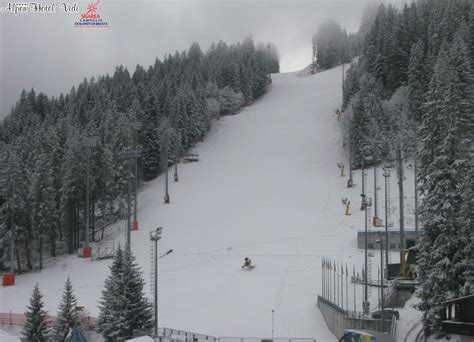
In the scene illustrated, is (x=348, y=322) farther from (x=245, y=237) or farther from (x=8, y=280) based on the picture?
(x=8, y=280)

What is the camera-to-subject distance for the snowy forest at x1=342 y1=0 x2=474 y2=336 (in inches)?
983

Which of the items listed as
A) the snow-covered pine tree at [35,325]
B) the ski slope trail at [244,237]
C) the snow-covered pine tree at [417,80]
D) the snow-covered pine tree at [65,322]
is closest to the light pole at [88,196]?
the ski slope trail at [244,237]

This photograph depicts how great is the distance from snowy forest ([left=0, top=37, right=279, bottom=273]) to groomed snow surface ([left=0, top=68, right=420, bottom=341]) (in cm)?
386

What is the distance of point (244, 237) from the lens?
5072 cm

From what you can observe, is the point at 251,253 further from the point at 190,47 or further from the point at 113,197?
the point at 190,47

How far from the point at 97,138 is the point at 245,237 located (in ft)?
71.5

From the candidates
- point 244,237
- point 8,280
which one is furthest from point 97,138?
point 244,237

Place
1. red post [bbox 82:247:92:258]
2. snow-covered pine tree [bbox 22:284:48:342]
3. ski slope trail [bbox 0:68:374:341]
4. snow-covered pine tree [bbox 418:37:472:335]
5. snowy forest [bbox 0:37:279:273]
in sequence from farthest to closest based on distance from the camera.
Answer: snowy forest [bbox 0:37:279:273] < red post [bbox 82:247:92:258] < ski slope trail [bbox 0:68:374:341] < snow-covered pine tree [bbox 22:284:48:342] < snow-covered pine tree [bbox 418:37:472:335]

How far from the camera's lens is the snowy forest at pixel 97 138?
176 feet

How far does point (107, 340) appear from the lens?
92.4 ft

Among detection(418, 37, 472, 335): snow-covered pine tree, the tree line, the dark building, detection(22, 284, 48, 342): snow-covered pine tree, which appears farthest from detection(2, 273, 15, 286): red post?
the dark building

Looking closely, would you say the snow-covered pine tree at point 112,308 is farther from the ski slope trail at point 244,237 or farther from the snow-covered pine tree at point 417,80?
the snow-covered pine tree at point 417,80

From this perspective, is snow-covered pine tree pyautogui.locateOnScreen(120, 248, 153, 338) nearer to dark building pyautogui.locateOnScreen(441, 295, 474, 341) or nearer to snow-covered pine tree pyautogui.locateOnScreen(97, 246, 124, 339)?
snow-covered pine tree pyautogui.locateOnScreen(97, 246, 124, 339)

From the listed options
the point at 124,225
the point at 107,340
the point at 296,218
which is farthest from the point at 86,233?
the point at 107,340
